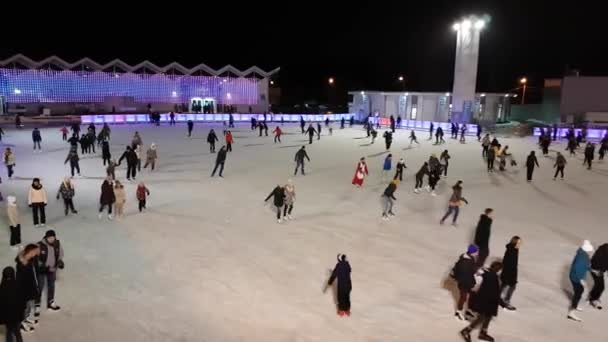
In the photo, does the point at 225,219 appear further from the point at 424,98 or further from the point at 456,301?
the point at 424,98

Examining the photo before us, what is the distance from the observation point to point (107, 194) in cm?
1113

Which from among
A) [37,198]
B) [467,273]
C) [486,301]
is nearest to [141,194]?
[37,198]

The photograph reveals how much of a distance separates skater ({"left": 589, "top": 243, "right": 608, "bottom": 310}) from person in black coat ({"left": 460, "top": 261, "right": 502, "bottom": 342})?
7.19 feet

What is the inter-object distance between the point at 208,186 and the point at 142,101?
1359 inches

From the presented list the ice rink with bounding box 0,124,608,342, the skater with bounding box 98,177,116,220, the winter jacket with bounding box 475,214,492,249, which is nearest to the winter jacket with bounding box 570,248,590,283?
the ice rink with bounding box 0,124,608,342

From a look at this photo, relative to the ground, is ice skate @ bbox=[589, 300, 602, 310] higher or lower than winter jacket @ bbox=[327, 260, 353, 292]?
lower

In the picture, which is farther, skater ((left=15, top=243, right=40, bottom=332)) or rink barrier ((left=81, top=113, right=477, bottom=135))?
rink barrier ((left=81, top=113, right=477, bottom=135))

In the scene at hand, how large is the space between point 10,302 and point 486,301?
6000 mm

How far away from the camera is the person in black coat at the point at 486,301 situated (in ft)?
20.5

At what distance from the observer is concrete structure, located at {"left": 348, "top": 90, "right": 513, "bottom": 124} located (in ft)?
141

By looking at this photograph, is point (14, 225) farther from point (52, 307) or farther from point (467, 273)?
point (467, 273)

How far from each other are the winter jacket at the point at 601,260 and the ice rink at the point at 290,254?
709 millimetres

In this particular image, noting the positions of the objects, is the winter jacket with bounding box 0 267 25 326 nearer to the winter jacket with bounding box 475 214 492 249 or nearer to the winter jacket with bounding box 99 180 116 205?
the winter jacket with bounding box 99 180 116 205

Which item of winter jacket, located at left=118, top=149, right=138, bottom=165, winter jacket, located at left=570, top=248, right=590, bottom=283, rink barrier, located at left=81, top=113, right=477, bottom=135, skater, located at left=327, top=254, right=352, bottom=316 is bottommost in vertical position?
skater, located at left=327, top=254, right=352, bottom=316
